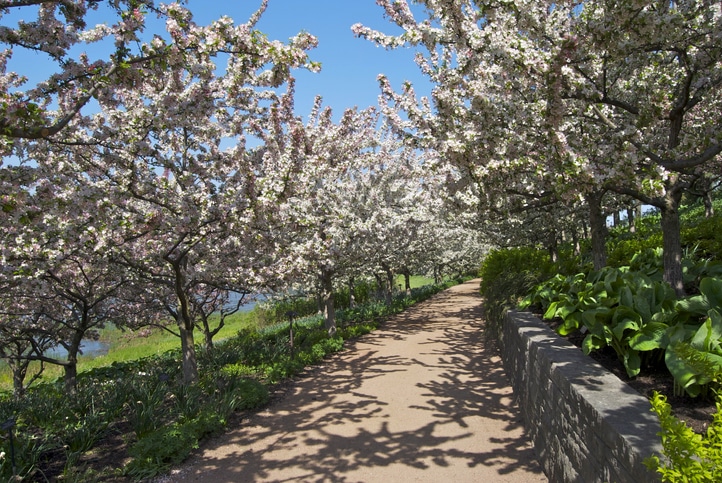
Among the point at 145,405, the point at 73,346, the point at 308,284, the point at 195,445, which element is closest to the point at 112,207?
the point at 145,405

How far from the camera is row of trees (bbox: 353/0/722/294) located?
184 inches

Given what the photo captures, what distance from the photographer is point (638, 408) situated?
2.87 metres

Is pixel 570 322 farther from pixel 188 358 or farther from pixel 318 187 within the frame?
pixel 318 187

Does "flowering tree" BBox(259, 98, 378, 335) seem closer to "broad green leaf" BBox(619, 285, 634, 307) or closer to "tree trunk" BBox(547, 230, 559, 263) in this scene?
"broad green leaf" BBox(619, 285, 634, 307)

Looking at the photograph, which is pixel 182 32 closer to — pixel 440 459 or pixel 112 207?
pixel 112 207

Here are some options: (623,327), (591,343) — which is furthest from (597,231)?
(623,327)

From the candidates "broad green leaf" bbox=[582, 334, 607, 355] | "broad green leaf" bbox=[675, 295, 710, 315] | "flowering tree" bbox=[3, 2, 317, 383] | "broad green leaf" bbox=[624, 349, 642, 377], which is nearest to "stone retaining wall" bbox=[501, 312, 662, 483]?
"broad green leaf" bbox=[582, 334, 607, 355]

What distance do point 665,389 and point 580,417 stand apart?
2.35 ft

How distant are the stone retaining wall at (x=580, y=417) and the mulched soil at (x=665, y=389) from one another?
21cm

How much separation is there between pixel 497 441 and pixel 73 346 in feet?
24.6

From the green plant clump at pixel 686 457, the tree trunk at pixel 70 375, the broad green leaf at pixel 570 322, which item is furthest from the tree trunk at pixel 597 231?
the tree trunk at pixel 70 375

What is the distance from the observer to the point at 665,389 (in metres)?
3.43

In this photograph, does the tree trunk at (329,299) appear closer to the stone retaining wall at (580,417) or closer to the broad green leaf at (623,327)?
the stone retaining wall at (580,417)

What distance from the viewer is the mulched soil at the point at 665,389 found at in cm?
292
